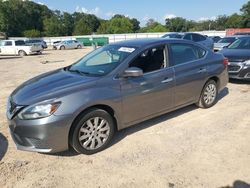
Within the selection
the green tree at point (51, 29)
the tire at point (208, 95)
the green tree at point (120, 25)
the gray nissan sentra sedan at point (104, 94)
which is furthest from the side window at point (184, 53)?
the green tree at point (120, 25)

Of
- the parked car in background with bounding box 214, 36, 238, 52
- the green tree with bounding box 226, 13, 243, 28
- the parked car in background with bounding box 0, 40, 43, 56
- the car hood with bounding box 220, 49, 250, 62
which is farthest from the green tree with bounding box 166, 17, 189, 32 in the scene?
the car hood with bounding box 220, 49, 250, 62

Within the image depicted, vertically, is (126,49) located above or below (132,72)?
above

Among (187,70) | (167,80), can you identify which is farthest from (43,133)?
(187,70)

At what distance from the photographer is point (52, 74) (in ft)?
16.6

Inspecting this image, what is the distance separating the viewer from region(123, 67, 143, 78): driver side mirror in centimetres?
441

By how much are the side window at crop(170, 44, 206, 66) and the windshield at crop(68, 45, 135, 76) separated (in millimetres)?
896

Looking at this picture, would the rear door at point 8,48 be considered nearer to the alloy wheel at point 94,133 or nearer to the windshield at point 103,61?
the windshield at point 103,61

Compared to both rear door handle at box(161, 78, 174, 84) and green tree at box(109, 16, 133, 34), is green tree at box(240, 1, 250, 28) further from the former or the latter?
rear door handle at box(161, 78, 174, 84)

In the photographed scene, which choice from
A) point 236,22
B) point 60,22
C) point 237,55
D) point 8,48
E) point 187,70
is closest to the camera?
point 187,70

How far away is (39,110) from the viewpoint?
12.6 feet

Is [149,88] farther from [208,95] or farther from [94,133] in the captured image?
[208,95]

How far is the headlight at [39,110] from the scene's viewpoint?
3.82m

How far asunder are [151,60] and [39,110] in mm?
2172

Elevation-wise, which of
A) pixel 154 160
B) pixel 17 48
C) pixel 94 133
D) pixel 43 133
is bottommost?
pixel 154 160
